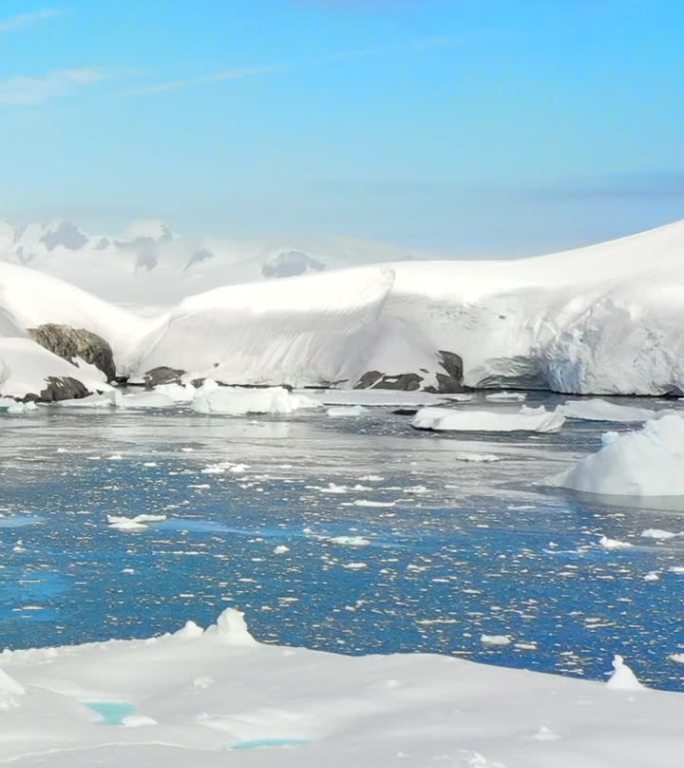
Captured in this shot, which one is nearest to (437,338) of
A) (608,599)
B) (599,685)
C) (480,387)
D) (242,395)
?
(480,387)

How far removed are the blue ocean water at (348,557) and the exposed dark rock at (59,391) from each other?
43.9 feet

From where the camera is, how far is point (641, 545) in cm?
991

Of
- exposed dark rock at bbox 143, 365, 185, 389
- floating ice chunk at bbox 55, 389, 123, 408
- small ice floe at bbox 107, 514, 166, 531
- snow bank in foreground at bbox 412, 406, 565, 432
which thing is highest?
exposed dark rock at bbox 143, 365, 185, 389

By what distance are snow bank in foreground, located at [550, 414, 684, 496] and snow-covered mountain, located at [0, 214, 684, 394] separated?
2319 centimetres

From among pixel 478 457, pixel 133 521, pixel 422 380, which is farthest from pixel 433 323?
pixel 133 521

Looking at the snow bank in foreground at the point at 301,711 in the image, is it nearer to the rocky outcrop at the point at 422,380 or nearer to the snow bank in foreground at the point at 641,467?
the snow bank in foreground at the point at 641,467

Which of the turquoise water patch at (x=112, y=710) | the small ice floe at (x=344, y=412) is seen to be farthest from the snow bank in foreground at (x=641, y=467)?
the small ice floe at (x=344, y=412)

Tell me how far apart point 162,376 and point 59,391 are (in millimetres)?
12733

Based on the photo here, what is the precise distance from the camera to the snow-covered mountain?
37.6m

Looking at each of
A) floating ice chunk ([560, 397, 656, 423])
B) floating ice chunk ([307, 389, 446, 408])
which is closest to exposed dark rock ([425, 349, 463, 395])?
floating ice chunk ([307, 389, 446, 408])

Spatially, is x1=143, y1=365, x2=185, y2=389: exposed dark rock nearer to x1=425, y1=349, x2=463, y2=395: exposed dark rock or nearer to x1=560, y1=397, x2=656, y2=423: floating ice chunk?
x1=425, y1=349, x2=463, y2=395: exposed dark rock

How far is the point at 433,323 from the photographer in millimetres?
41719

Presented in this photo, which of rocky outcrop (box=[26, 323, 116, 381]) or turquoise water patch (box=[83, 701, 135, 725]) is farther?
rocky outcrop (box=[26, 323, 116, 381])

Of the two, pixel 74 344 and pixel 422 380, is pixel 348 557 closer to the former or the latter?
pixel 422 380
